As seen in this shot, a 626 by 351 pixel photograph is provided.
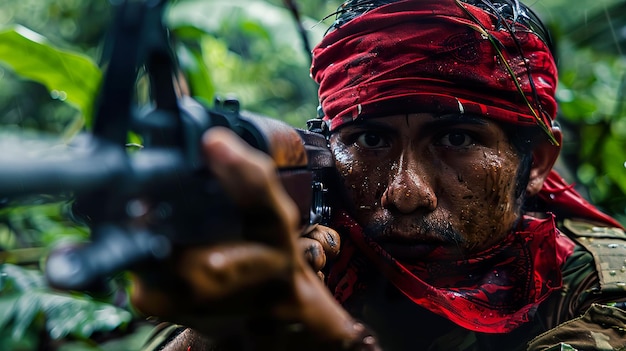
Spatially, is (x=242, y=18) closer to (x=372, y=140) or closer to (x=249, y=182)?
(x=372, y=140)

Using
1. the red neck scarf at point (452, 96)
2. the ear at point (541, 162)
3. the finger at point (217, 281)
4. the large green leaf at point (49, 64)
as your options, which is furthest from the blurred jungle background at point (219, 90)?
the ear at point (541, 162)

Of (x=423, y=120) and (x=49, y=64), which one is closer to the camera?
(x=423, y=120)

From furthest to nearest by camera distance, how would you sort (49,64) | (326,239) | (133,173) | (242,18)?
(242,18), (49,64), (326,239), (133,173)

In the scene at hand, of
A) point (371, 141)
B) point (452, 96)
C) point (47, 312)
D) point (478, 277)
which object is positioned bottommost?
point (47, 312)

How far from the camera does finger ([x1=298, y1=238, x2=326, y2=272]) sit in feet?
3.22

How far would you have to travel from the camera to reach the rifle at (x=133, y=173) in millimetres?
539

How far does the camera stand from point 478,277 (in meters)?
1.33

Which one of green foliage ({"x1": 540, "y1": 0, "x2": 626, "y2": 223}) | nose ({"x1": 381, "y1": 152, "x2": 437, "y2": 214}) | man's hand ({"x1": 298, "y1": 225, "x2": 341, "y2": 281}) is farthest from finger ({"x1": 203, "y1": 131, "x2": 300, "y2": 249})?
green foliage ({"x1": 540, "y1": 0, "x2": 626, "y2": 223})

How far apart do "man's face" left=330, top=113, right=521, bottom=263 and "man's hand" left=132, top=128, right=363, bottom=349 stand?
585 mm

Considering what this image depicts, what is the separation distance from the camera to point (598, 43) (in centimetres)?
297

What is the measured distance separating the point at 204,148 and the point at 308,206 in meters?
0.30

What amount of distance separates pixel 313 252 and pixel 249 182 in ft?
1.29

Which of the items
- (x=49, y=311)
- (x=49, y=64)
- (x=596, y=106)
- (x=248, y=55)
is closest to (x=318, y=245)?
(x=49, y=311)

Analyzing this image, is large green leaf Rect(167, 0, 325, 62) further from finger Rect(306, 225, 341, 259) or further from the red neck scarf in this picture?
finger Rect(306, 225, 341, 259)
